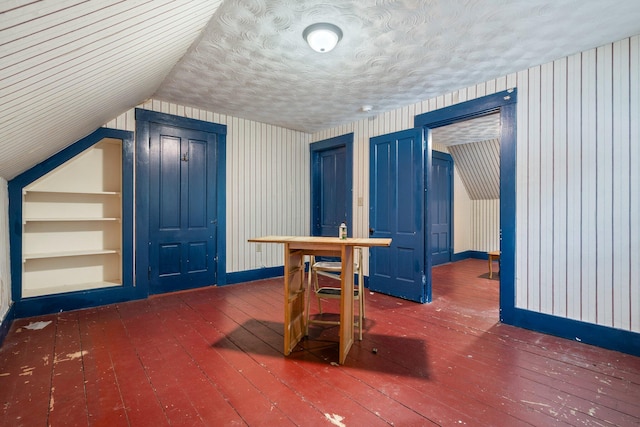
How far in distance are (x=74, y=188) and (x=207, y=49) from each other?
260 centimetres

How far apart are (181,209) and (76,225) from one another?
1230 millimetres

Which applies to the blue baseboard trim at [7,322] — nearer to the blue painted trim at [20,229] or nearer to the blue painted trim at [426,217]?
the blue painted trim at [20,229]

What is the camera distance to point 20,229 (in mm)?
3285

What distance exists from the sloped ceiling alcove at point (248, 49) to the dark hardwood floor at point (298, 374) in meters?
1.69

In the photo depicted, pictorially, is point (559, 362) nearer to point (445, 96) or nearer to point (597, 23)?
point (597, 23)

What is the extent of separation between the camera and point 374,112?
445cm

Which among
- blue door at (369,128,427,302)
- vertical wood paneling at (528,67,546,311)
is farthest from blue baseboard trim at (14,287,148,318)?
vertical wood paneling at (528,67,546,311)

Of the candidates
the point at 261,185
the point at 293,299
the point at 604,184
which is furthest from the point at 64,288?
the point at 604,184

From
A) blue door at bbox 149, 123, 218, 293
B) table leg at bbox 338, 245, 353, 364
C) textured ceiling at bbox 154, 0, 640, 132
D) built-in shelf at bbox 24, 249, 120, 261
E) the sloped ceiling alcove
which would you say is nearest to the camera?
the sloped ceiling alcove

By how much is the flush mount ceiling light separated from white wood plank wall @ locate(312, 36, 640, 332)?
198cm

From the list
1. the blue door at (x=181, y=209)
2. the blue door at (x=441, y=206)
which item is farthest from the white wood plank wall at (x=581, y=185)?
the blue door at (x=181, y=209)

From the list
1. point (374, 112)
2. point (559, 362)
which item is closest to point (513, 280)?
point (559, 362)

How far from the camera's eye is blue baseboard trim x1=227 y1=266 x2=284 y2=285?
15.7ft

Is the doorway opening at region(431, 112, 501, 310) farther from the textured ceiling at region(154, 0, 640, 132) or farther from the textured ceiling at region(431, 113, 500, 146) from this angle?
the textured ceiling at region(154, 0, 640, 132)
